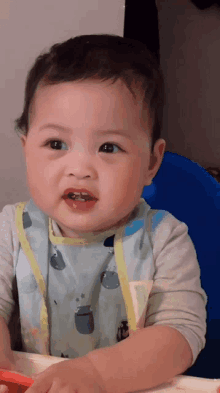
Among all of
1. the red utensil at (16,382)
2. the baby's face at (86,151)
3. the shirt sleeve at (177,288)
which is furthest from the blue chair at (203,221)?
the red utensil at (16,382)

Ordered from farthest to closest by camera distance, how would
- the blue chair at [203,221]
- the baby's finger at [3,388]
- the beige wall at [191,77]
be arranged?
the beige wall at [191,77] < the blue chair at [203,221] < the baby's finger at [3,388]

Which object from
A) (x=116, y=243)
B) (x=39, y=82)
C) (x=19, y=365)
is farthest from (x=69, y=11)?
(x=19, y=365)

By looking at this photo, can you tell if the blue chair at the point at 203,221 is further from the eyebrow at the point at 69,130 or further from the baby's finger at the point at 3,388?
the baby's finger at the point at 3,388

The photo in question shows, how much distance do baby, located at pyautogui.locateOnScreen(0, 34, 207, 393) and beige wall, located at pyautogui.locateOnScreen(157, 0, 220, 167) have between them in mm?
1797

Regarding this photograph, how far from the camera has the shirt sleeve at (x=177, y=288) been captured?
1.53 ft

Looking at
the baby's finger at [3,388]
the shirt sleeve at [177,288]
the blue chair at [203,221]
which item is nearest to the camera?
the baby's finger at [3,388]

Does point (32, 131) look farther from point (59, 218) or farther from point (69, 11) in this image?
point (69, 11)

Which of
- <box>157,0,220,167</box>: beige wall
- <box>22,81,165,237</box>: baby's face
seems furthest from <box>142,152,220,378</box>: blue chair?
<box>157,0,220,167</box>: beige wall

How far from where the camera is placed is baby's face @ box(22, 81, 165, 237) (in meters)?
0.41

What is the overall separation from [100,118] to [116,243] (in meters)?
0.19

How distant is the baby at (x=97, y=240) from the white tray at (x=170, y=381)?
1 centimetres

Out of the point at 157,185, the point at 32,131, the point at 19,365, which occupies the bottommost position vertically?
the point at 19,365

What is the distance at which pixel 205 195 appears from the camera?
0.62m

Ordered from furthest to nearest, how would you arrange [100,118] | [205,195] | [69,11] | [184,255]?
1. [69,11]
2. [205,195]
3. [184,255]
4. [100,118]
